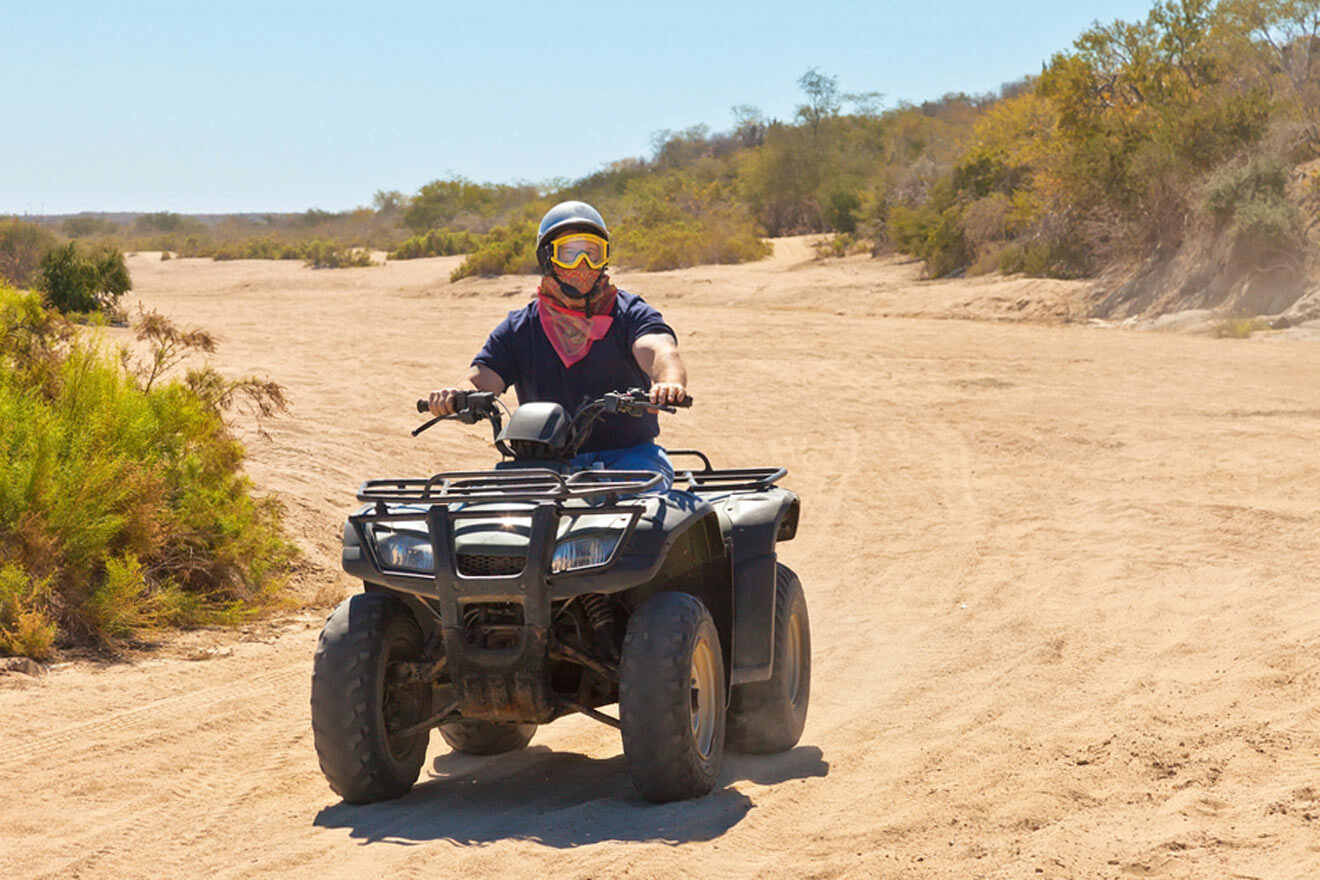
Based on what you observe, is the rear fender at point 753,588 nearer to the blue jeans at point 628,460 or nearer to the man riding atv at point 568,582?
the man riding atv at point 568,582

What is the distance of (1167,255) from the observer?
1038 inches

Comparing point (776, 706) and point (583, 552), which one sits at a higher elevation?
point (583, 552)

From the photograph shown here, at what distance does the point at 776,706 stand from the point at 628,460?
111 centimetres

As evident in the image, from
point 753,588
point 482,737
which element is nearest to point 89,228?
point 482,737

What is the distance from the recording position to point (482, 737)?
608 centimetres

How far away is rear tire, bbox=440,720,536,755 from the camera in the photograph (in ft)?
19.8

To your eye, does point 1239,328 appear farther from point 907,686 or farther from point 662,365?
point 662,365

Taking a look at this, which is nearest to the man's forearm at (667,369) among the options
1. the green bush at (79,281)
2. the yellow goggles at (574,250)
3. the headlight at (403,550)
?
the yellow goggles at (574,250)

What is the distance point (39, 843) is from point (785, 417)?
510 inches

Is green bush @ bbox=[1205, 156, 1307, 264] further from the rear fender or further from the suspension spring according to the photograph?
the suspension spring

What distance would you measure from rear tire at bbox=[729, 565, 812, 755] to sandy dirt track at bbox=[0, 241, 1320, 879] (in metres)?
0.11

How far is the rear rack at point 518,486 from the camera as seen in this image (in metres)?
4.80

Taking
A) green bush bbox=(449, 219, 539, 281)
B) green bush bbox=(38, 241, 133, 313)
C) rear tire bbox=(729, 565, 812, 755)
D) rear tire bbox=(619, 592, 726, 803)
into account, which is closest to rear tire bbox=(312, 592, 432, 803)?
rear tire bbox=(619, 592, 726, 803)

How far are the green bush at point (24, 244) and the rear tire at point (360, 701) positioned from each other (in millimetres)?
22398
